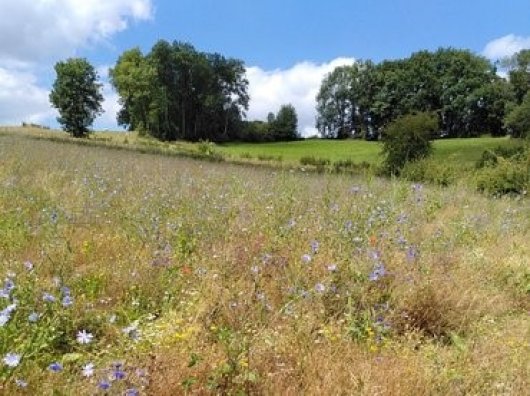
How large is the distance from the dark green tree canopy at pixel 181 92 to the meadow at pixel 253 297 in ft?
230

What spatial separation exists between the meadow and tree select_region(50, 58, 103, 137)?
192ft

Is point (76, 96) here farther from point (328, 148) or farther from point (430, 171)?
point (430, 171)

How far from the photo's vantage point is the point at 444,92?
269 ft

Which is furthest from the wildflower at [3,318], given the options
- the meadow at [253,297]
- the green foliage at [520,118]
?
the green foliage at [520,118]

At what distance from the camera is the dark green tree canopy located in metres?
74.4

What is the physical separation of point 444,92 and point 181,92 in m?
41.3

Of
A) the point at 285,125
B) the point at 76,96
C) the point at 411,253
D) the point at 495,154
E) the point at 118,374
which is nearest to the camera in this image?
the point at 118,374

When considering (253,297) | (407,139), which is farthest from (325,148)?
(253,297)

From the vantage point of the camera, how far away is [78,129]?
62188 mm

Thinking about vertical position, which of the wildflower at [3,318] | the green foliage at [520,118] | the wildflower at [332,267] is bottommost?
the wildflower at [332,267]

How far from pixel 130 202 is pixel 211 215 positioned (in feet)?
4.14

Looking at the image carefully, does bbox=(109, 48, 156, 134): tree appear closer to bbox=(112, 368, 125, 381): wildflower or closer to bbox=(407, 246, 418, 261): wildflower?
bbox=(407, 246, 418, 261): wildflower

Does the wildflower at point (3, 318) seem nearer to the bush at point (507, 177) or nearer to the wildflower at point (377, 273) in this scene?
the wildflower at point (377, 273)

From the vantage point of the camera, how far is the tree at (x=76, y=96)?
62.1m
